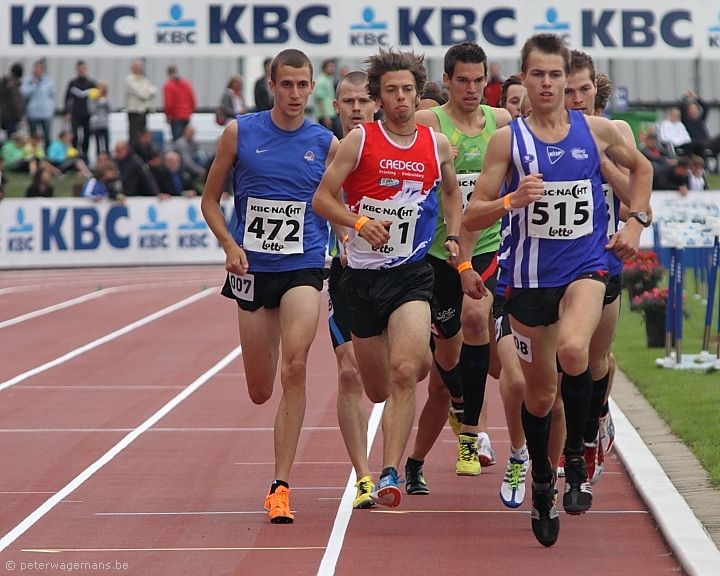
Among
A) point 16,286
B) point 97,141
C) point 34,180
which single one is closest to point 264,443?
point 16,286

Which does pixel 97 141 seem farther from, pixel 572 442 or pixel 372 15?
pixel 572 442

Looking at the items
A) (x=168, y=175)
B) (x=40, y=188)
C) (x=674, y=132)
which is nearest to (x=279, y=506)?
(x=40, y=188)

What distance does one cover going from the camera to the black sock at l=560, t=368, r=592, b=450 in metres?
7.09

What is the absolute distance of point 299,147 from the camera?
26.3 ft

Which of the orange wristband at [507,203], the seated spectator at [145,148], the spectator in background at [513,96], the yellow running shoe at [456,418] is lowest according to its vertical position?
the yellow running shoe at [456,418]

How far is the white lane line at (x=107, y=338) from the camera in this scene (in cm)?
1427

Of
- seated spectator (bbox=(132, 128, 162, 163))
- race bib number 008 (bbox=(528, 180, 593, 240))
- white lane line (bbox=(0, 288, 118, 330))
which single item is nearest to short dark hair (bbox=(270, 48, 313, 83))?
race bib number 008 (bbox=(528, 180, 593, 240))

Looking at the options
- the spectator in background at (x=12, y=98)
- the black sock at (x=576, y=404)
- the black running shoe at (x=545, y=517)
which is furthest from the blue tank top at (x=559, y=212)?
the spectator in background at (x=12, y=98)

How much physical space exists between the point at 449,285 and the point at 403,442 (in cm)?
140

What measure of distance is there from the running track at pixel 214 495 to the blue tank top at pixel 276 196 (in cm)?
135

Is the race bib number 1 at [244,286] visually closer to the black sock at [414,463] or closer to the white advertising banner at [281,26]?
the black sock at [414,463]

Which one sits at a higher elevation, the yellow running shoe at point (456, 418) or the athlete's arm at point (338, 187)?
the athlete's arm at point (338, 187)

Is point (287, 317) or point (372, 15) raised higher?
point (372, 15)

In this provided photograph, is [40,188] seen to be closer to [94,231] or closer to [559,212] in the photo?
[94,231]
